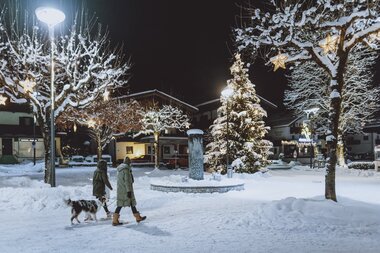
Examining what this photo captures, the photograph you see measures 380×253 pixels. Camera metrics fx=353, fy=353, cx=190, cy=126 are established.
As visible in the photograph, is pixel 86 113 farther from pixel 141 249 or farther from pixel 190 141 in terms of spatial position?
pixel 141 249

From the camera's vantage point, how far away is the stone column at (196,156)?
1733 cm

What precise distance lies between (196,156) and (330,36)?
888cm

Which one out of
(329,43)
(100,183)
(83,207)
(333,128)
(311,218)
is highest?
(329,43)

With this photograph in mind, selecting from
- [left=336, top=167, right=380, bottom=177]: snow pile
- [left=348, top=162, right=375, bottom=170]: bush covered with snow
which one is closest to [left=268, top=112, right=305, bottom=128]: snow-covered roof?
[left=348, top=162, right=375, bottom=170]: bush covered with snow

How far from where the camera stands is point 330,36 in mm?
10578

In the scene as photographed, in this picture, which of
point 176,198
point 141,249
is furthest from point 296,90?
point 141,249

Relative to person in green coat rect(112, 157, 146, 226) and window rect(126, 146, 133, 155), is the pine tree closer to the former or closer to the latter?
person in green coat rect(112, 157, 146, 226)

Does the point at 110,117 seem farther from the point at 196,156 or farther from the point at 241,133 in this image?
the point at 196,156

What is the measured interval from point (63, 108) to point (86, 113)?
13.4 metres

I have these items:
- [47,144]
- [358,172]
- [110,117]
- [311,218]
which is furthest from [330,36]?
[110,117]

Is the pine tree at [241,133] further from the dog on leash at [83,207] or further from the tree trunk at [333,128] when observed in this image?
the dog on leash at [83,207]

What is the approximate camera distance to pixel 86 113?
2911 centimetres

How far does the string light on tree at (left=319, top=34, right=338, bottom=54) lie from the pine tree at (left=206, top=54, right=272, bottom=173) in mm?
14077

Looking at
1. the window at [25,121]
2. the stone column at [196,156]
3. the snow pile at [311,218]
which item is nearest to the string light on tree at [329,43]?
the snow pile at [311,218]
